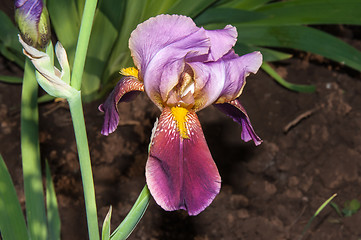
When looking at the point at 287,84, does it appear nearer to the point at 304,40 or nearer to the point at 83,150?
the point at 304,40

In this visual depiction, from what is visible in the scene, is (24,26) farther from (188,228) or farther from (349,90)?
(349,90)

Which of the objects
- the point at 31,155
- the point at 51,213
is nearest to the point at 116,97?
the point at 31,155

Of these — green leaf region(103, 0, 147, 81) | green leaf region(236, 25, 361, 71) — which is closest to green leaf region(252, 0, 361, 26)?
green leaf region(236, 25, 361, 71)

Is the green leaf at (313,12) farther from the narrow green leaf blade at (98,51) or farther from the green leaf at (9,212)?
the green leaf at (9,212)

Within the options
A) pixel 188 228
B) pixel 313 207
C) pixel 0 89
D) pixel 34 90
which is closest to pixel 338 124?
pixel 313 207

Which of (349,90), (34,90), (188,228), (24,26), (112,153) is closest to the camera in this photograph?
(24,26)

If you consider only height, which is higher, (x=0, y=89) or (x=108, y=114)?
(x=108, y=114)
